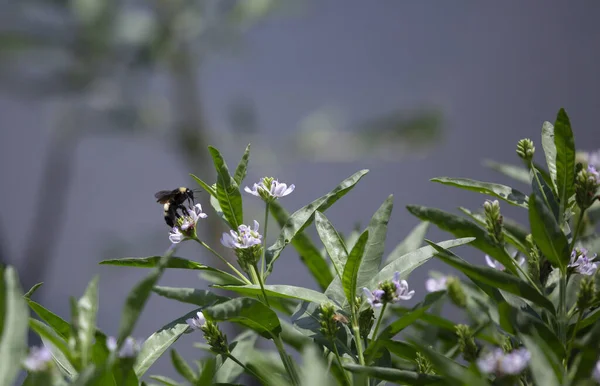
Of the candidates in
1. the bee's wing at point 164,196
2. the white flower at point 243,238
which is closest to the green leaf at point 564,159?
the white flower at point 243,238

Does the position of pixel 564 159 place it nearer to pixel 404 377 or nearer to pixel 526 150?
pixel 526 150

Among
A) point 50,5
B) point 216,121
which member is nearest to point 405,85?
point 216,121

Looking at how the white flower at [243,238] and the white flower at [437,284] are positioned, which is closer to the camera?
the white flower at [243,238]

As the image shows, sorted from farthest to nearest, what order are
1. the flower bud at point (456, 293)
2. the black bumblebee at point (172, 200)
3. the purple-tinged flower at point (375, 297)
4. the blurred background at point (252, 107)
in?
1. the blurred background at point (252, 107)
2. the black bumblebee at point (172, 200)
3. the flower bud at point (456, 293)
4. the purple-tinged flower at point (375, 297)

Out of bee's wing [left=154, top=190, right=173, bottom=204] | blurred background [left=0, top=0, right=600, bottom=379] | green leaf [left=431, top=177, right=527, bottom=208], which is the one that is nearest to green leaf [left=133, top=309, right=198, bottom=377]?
green leaf [left=431, top=177, right=527, bottom=208]

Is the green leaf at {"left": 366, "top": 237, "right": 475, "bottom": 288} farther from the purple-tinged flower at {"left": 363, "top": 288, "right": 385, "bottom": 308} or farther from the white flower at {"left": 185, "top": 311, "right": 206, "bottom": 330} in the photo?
the white flower at {"left": 185, "top": 311, "right": 206, "bottom": 330}

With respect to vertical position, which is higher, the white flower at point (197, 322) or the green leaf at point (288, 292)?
the green leaf at point (288, 292)

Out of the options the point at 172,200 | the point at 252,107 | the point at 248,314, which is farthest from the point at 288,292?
the point at 252,107

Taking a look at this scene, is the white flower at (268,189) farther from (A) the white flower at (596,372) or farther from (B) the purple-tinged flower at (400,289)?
(A) the white flower at (596,372)
